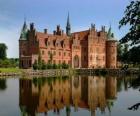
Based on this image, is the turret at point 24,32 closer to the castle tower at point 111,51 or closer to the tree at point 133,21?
the castle tower at point 111,51

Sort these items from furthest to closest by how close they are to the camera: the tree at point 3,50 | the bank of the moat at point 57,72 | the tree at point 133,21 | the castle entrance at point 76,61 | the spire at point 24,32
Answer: the tree at point 3,50, the castle entrance at point 76,61, the spire at point 24,32, the bank of the moat at point 57,72, the tree at point 133,21

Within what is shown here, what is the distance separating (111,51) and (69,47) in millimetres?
14081

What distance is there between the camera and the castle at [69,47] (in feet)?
222

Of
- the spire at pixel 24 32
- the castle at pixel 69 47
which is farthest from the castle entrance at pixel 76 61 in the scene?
the spire at pixel 24 32

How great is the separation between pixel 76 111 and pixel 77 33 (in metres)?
66.2

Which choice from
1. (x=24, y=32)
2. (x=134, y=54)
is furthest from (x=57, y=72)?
(x=134, y=54)

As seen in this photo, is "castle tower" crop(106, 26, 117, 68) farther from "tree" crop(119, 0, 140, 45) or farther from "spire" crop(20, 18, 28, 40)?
"tree" crop(119, 0, 140, 45)

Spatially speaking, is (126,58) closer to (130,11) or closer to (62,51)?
(130,11)

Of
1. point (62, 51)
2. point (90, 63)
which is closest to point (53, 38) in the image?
point (62, 51)

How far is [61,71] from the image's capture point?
62.7 metres

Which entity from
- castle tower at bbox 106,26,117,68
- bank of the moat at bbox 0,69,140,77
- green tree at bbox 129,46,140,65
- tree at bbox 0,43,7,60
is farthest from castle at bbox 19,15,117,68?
green tree at bbox 129,46,140,65

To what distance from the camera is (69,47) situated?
251 feet

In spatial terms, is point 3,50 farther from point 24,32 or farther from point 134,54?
point 134,54

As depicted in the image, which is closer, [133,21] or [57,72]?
[133,21]
